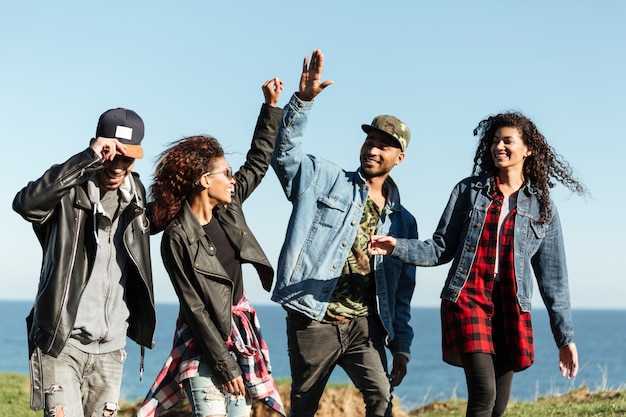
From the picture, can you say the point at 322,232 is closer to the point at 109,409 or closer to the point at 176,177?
the point at 176,177

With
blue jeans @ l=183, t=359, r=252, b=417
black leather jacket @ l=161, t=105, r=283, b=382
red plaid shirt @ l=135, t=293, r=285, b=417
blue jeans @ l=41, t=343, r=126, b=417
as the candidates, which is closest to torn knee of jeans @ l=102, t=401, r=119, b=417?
blue jeans @ l=41, t=343, r=126, b=417

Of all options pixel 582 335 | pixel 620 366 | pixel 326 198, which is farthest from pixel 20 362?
pixel 582 335

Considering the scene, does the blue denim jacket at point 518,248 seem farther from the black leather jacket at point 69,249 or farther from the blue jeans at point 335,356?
the black leather jacket at point 69,249

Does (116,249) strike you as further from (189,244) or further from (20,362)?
(20,362)

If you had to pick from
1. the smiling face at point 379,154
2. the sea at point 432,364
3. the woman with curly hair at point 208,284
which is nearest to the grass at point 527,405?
the smiling face at point 379,154

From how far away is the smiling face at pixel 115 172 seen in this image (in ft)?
16.6

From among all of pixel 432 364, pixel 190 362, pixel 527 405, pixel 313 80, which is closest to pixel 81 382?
pixel 190 362

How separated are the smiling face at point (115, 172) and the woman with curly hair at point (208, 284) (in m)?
0.25

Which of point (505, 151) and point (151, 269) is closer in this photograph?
point (151, 269)

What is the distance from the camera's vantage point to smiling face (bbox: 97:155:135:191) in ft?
16.6

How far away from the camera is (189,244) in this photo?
16.7ft

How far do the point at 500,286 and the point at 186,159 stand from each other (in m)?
2.22

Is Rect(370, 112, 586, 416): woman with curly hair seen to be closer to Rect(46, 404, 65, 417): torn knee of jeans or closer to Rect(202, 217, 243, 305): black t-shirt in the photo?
Rect(202, 217, 243, 305): black t-shirt

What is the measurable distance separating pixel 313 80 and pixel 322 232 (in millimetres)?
983
